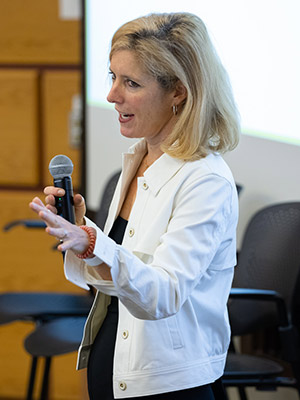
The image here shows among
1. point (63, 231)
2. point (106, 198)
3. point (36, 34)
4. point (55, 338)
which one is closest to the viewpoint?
point (63, 231)

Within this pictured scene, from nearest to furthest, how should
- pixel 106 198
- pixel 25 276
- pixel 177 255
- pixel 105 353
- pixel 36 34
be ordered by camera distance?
1. pixel 177 255
2. pixel 105 353
3. pixel 106 198
4. pixel 36 34
5. pixel 25 276

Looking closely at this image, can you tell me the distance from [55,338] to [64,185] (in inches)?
41.1

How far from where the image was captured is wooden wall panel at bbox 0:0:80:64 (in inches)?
121

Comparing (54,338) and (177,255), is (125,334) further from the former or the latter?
(54,338)

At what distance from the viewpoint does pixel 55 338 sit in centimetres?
215

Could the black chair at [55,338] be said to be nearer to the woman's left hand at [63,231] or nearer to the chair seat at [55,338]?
the chair seat at [55,338]

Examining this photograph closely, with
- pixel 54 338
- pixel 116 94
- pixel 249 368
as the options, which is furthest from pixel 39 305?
pixel 116 94

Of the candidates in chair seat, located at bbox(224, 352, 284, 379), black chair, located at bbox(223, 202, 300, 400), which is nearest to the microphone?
black chair, located at bbox(223, 202, 300, 400)

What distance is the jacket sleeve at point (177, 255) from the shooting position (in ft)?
3.69

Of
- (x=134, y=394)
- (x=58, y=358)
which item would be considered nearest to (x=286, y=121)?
(x=134, y=394)

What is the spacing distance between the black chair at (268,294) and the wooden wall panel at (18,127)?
48.4 inches

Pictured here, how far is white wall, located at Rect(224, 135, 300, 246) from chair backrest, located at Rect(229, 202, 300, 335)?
0.13 m

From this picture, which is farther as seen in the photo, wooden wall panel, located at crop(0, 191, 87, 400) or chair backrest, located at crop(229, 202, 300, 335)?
wooden wall panel, located at crop(0, 191, 87, 400)

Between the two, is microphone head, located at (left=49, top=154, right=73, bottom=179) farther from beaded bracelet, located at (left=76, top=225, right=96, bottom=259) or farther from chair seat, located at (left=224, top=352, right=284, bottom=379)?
chair seat, located at (left=224, top=352, right=284, bottom=379)
